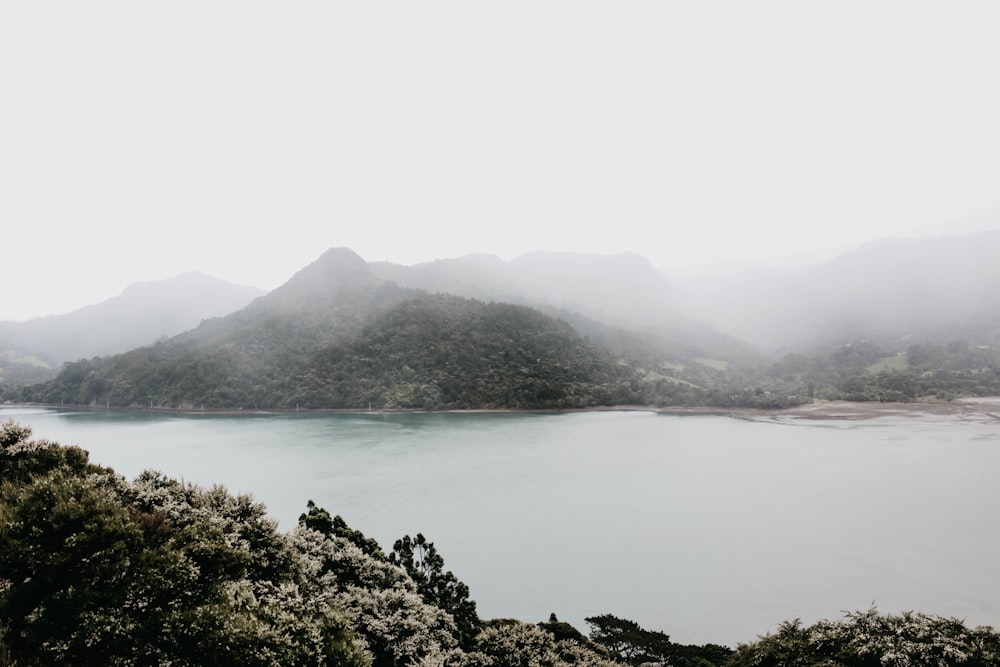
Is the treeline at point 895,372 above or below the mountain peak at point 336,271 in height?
below

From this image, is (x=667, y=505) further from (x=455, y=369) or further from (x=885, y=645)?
(x=455, y=369)

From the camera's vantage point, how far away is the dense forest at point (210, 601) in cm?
682

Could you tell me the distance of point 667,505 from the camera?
34.9 metres

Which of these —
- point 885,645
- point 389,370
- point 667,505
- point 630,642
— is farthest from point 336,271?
point 885,645

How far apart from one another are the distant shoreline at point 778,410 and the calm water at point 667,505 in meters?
6.79

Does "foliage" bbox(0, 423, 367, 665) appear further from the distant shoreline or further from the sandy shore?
the sandy shore

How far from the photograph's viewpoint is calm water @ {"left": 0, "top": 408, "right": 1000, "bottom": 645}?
21.2 metres

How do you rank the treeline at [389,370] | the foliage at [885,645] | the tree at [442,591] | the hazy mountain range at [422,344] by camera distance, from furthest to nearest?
the hazy mountain range at [422,344] → the treeline at [389,370] → the tree at [442,591] → the foliage at [885,645]

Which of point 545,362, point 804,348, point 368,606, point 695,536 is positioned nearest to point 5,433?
point 368,606

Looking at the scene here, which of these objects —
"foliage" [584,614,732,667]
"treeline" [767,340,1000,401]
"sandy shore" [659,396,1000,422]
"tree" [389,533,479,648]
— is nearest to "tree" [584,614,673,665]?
"foliage" [584,614,732,667]

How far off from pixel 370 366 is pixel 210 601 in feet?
324

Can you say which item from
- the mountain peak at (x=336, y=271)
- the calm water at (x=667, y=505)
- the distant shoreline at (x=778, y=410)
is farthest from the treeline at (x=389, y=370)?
the mountain peak at (x=336, y=271)

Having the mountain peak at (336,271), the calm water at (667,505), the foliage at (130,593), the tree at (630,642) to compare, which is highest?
the mountain peak at (336,271)

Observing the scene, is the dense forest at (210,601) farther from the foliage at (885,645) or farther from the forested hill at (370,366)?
the forested hill at (370,366)
